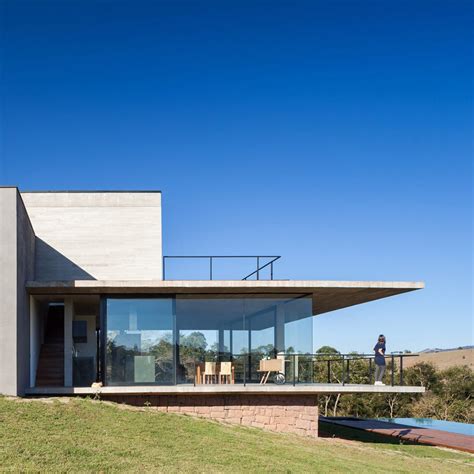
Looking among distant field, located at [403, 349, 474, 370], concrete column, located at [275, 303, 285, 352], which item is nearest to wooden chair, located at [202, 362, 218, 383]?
concrete column, located at [275, 303, 285, 352]

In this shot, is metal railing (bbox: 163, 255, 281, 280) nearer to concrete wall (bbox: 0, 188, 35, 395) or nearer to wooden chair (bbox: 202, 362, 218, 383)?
wooden chair (bbox: 202, 362, 218, 383)

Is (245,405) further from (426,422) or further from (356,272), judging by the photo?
(426,422)

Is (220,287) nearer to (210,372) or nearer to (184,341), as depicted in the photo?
(184,341)

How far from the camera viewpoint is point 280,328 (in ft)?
66.8

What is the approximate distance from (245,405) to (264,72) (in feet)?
32.8

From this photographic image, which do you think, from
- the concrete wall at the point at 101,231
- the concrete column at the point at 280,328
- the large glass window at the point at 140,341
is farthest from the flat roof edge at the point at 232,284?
the concrete wall at the point at 101,231

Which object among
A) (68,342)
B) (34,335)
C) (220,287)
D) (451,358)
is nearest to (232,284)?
(220,287)

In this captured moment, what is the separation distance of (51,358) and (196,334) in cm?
484

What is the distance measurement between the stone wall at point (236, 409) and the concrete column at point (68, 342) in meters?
1.78

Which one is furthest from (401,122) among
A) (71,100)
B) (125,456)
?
(125,456)

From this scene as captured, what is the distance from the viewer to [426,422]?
2852 cm

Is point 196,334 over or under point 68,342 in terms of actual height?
over

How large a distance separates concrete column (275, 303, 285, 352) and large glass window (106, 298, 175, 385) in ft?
9.52

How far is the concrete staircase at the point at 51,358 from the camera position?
2081 centimetres
